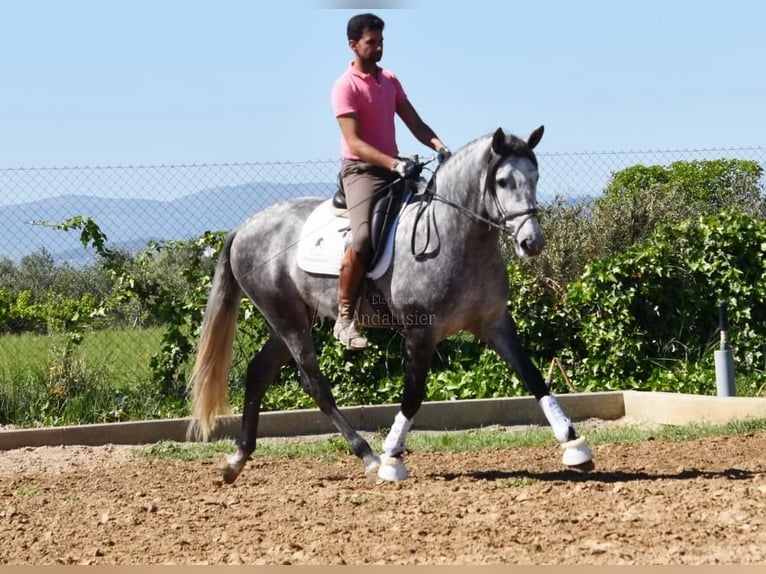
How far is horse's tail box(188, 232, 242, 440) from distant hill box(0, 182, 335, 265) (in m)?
3.16

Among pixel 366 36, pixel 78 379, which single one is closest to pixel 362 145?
pixel 366 36

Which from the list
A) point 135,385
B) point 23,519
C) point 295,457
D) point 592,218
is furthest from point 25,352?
point 592,218

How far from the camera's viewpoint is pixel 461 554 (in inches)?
210

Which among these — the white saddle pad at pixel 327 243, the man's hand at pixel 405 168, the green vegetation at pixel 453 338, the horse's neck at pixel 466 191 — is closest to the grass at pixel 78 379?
the green vegetation at pixel 453 338

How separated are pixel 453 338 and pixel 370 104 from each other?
14.5 feet

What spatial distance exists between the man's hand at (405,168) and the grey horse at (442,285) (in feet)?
0.61

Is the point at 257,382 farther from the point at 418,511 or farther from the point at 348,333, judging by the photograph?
the point at 418,511

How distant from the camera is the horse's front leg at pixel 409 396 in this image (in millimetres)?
7473

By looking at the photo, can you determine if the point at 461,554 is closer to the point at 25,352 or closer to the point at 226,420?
the point at 226,420

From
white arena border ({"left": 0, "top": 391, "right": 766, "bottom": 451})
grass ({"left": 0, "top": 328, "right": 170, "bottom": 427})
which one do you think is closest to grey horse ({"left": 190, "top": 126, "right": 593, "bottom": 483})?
white arena border ({"left": 0, "top": 391, "right": 766, "bottom": 451})

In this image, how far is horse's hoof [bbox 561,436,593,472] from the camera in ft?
23.7

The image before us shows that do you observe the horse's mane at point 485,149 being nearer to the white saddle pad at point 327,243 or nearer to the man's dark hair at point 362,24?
the white saddle pad at point 327,243

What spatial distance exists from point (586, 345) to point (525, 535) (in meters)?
6.03

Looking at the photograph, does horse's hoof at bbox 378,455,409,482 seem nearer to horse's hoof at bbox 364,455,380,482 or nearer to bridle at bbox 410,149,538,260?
horse's hoof at bbox 364,455,380,482
